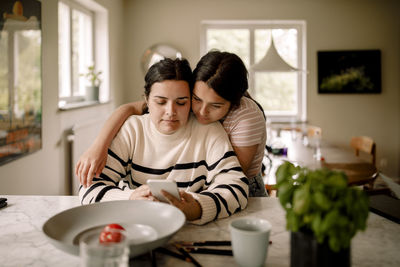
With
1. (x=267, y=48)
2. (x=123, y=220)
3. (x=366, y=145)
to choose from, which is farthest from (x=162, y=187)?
(x=267, y=48)

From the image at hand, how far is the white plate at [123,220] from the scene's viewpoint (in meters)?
0.83

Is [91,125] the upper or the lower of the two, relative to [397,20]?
lower

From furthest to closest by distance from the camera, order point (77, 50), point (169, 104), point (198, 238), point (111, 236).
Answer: point (77, 50) < point (169, 104) < point (198, 238) < point (111, 236)

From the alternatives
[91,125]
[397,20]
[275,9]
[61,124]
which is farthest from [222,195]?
[397,20]

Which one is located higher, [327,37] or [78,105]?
[327,37]

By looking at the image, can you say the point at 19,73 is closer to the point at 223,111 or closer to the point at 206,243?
the point at 223,111

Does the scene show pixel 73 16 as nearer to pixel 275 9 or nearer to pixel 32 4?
pixel 32 4

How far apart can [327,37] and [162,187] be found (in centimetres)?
449

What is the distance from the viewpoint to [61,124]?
304 cm

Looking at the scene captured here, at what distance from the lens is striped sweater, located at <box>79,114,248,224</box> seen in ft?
4.09

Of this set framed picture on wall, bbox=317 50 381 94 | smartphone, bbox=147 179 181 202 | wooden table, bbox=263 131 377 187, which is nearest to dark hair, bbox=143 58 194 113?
smartphone, bbox=147 179 181 202

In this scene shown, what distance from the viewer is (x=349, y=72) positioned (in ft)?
16.0

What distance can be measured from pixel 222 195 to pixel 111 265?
542 millimetres

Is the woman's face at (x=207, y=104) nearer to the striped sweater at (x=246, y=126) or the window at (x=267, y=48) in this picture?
the striped sweater at (x=246, y=126)
